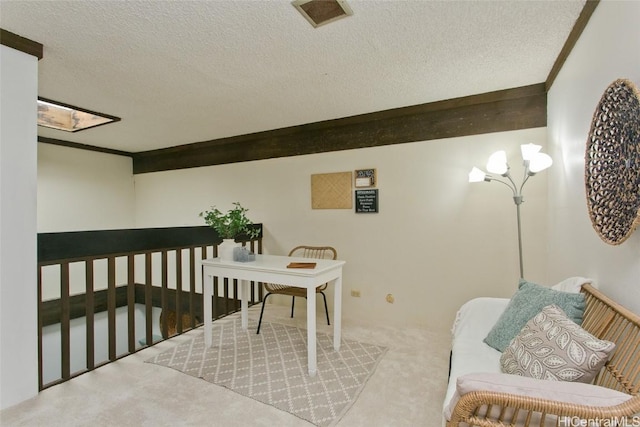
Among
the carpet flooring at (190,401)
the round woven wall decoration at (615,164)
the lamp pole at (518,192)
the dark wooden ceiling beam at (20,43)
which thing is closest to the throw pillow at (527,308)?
the round woven wall decoration at (615,164)

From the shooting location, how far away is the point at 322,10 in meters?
1.69

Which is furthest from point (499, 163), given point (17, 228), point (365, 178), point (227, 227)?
point (17, 228)

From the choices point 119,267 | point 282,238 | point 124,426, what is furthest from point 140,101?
point 119,267

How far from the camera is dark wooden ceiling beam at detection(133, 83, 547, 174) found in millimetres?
2738

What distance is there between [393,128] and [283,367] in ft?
8.34

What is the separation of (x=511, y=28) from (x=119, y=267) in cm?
610

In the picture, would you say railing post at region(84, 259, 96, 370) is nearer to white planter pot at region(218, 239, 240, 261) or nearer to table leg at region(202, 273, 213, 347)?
table leg at region(202, 273, 213, 347)

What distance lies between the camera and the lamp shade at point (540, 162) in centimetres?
221

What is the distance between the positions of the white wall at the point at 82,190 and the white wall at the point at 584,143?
5.97 m

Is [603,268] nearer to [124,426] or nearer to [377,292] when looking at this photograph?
[377,292]

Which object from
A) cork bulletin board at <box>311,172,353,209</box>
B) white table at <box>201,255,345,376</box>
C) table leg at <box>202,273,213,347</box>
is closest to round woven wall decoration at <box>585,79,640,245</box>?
white table at <box>201,255,345,376</box>

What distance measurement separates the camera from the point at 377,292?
341 centimetres

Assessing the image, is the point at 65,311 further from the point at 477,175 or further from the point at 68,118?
the point at 477,175

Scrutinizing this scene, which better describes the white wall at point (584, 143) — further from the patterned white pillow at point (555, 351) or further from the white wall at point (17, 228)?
the white wall at point (17, 228)
